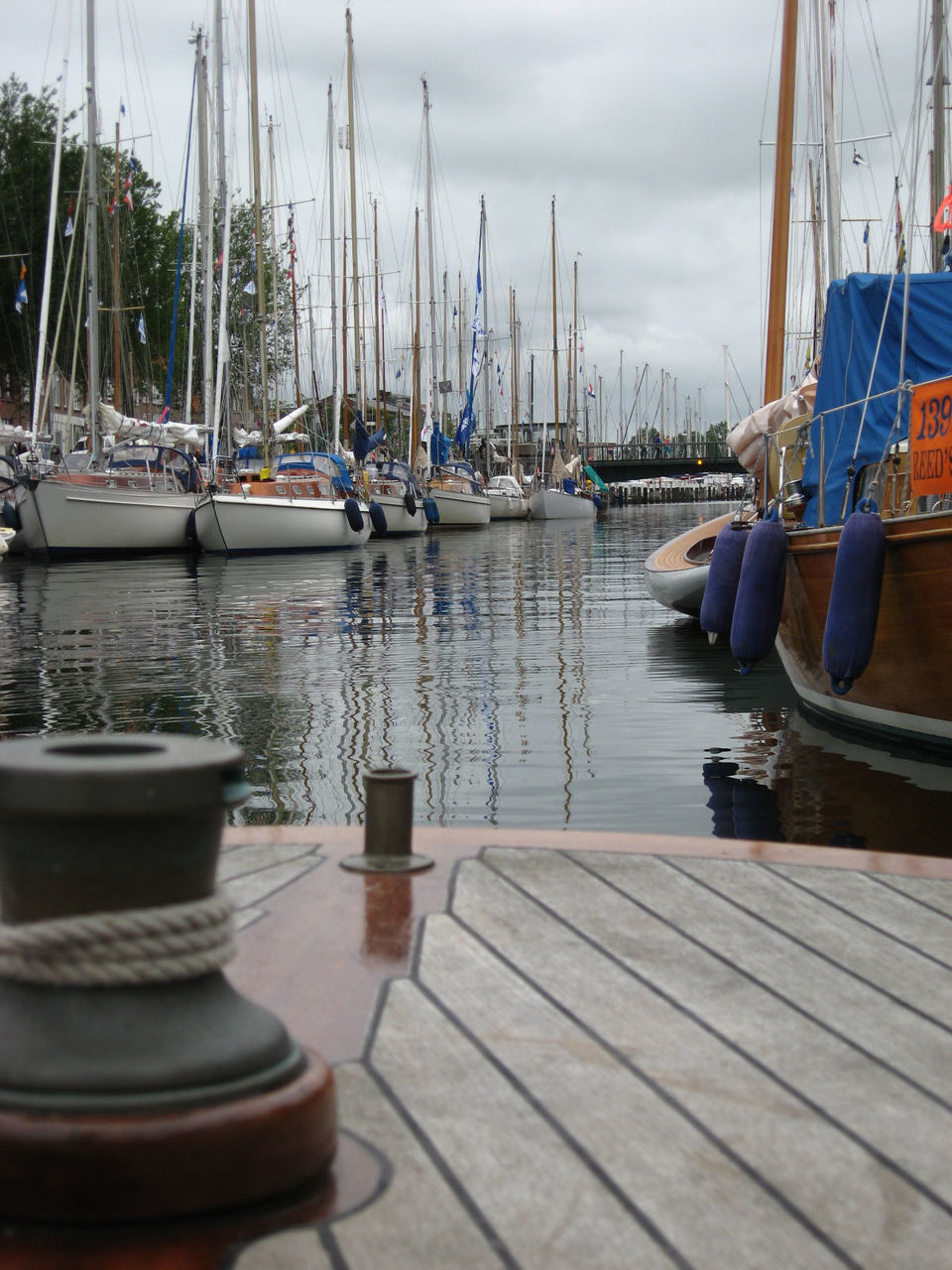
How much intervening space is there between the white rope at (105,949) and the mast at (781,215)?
484 inches

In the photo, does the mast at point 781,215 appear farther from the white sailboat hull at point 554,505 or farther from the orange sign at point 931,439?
the white sailboat hull at point 554,505

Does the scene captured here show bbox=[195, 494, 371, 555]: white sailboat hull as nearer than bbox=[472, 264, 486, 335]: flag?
Yes

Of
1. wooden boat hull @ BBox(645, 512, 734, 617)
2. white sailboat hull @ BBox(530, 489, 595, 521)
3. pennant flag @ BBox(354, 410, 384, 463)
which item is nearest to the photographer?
wooden boat hull @ BBox(645, 512, 734, 617)

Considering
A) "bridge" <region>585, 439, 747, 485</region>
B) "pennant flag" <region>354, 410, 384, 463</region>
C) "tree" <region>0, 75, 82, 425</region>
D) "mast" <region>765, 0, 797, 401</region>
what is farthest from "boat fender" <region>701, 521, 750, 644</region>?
"bridge" <region>585, 439, 747, 485</region>

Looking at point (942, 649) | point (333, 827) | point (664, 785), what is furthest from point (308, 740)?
point (333, 827)

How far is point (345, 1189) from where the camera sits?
1.94 meters

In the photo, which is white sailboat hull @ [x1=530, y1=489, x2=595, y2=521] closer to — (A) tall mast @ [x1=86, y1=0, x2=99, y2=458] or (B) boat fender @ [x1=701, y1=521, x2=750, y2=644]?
(A) tall mast @ [x1=86, y1=0, x2=99, y2=458]

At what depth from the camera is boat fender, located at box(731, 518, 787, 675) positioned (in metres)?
9.38

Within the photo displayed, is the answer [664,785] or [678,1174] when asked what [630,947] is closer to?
[678,1174]

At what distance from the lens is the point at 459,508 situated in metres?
51.3

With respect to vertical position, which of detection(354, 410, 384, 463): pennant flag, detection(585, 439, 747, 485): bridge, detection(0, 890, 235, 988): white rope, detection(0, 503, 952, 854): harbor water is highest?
detection(585, 439, 747, 485): bridge

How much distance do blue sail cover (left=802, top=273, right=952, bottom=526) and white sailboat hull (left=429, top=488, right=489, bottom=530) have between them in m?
39.0

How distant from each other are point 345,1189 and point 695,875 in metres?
1.66

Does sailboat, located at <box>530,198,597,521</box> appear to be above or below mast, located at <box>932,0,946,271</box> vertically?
below
